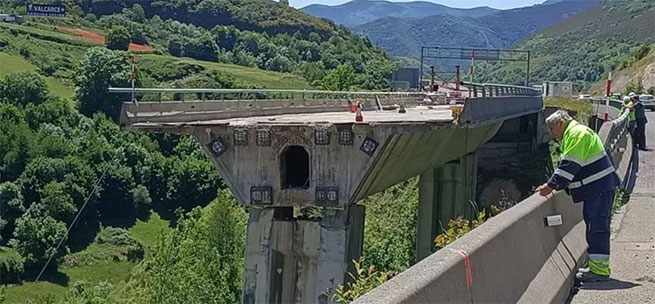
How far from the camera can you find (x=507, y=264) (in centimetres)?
703

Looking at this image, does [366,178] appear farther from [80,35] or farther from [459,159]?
[80,35]

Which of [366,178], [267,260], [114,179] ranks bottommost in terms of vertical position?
[114,179]

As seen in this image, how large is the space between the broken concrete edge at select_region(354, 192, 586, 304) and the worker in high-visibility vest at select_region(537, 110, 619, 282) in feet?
1.14

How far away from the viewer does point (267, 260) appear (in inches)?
756

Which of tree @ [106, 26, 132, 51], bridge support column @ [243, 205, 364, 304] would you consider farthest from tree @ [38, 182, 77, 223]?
bridge support column @ [243, 205, 364, 304]

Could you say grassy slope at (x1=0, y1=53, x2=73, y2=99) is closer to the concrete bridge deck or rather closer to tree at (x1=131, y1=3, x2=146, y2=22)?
tree at (x1=131, y1=3, x2=146, y2=22)

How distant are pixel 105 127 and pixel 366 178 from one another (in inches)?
3084

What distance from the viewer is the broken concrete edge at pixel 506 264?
5016 mm

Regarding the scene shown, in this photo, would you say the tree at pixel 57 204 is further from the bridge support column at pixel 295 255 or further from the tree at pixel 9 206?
the bridge support column at pixel 295 255

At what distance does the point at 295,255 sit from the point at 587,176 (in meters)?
11.6

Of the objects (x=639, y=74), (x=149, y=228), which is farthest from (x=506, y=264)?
(x=639, y=74)

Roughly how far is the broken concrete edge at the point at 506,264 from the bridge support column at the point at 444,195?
21.2 meters

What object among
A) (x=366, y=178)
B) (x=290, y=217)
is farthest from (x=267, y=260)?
(x=366, y=178)

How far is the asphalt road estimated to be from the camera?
8320 millimetres
